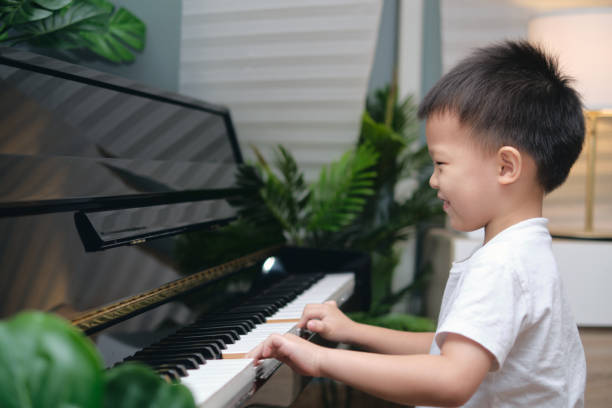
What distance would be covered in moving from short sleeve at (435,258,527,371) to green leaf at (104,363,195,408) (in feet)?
1.54

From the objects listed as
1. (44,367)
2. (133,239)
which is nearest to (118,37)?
(133,239)

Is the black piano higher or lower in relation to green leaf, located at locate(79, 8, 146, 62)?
lower

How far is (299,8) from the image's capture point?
81.8 inches

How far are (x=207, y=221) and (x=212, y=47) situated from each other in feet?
3.93

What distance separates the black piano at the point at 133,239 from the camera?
30.8 inches

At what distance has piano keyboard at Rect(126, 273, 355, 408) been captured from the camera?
67 centimetres

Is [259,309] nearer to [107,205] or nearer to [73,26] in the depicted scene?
[107,205]

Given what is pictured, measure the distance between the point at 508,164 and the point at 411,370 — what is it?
36 cm

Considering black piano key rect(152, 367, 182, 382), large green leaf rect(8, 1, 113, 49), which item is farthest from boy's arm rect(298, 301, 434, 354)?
large green leaf rect(8, 1, 113, 49)

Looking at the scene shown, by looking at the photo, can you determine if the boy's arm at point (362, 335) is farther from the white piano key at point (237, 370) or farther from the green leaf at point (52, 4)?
the green leaf at point (52, 4)

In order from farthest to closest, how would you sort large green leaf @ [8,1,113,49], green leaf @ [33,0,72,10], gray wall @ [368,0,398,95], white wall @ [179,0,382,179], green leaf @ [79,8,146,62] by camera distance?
gray wall @ [368,0,398,95] → white wall @ [179,0,382,179] → green leaf @ [79,8,146,62] → large green leaf @ [8,1,113,49] → green leaf @ [33,0,72,10]

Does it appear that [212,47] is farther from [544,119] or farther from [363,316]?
[544,119]

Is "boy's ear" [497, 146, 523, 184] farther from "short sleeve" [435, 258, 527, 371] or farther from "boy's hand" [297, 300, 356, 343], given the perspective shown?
"boy's hand" [297, 300, 356, 343]

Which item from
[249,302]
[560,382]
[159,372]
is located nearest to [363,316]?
[249,302]
